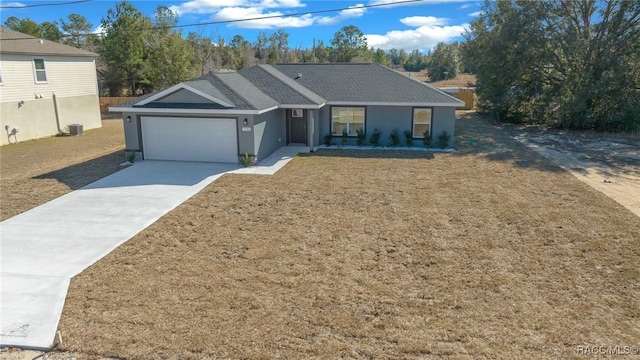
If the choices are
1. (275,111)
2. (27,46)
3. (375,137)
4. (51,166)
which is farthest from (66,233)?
(27,46)

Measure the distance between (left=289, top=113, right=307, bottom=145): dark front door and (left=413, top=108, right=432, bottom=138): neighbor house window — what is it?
4.79m

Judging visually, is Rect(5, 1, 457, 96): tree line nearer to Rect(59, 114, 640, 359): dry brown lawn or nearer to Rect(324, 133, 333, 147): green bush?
Rect(324, 133, 333, 147): green bush

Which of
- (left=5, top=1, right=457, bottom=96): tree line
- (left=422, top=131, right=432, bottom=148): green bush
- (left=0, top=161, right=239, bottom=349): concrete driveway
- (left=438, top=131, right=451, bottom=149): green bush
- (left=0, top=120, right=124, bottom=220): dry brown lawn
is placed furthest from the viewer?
(left=5, top=1, right=457, bottom=96): tree line

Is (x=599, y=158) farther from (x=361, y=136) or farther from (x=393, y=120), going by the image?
(x=361, y=136)

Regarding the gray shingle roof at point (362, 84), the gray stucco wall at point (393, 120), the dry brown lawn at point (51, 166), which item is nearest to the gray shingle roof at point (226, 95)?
the dry brown lawn at point (51, 166)

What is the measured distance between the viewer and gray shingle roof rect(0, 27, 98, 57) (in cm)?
2056

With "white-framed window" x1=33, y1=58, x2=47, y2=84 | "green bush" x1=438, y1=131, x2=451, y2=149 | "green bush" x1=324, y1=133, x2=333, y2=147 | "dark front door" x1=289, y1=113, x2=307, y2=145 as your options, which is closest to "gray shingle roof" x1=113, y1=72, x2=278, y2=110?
"dark front door" x1=289, y1=113, x2=307, y2=145

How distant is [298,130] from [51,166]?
9.70m

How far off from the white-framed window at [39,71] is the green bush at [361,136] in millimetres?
16680

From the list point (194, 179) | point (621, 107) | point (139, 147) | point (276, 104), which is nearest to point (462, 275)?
point (194, 179)

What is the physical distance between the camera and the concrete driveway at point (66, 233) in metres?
6.39

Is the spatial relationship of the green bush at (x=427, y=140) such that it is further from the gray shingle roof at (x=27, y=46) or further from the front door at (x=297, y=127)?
the gray shingle roof at (x=27, y=46)

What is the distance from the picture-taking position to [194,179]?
13.7m

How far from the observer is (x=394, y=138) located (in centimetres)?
1875
